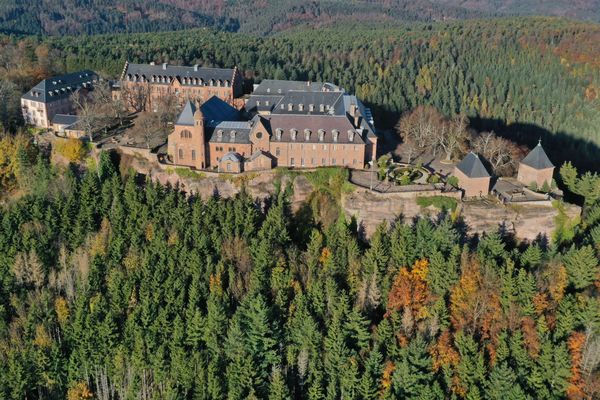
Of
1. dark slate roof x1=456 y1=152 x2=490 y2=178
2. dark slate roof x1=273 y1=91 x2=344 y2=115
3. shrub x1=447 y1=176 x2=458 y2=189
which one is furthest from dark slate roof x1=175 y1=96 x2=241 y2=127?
dark slate roof x1=456 y1=152 x2=490 y2=178

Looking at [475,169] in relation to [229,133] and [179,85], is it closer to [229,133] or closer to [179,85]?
[229,133]

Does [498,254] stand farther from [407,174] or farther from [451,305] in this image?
[407,174]

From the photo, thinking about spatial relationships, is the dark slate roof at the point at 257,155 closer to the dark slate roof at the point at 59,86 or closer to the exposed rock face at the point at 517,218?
the exposed rock face at the point at 517,218

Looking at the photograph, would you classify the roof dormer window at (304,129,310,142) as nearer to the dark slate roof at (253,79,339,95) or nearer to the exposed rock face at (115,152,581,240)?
the exposed rock face at (115,152,581,240)

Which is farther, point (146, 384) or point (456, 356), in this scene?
point (146, 384)

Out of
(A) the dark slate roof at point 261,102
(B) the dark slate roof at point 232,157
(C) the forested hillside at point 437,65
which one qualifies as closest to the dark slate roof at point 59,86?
(C) the forested hillside at point 437,65

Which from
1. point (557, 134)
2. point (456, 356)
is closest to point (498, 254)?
point (456, 356)
